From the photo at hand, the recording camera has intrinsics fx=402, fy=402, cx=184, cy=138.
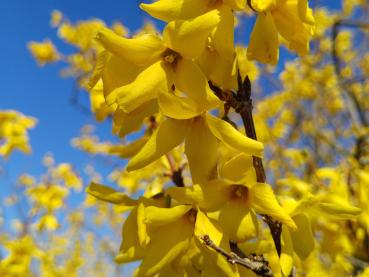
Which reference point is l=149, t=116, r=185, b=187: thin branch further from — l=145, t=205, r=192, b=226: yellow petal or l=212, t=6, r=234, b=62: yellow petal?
l=212, t=6, r=234, b=62: yellow petal

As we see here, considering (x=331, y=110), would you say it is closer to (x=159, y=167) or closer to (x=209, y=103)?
(x=159, y=167)

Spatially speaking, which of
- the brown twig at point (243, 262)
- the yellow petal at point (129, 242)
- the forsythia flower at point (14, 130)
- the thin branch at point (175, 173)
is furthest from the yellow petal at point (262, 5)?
the forsythia flower at point (14, 130)

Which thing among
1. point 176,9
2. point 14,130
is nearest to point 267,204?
point 176,9

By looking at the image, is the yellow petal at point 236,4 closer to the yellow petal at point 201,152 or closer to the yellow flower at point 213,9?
the yellow flower at point 213,9

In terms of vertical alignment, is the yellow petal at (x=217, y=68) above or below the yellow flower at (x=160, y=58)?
below

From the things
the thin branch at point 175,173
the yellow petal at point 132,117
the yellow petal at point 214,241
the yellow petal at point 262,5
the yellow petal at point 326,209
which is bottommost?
the yellow petal at point 326,209
